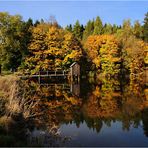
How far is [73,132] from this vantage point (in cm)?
1482

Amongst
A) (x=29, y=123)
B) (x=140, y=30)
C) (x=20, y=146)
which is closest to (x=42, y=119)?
(x=29, y=123)

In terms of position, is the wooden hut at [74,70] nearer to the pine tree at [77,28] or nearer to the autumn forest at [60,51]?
the autumn forest at [60,51]

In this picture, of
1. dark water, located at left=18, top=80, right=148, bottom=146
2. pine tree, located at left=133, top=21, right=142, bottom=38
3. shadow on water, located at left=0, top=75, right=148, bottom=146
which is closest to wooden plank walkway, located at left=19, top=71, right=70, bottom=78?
dark water, located at left=18, top=80, right=148, bottom=146

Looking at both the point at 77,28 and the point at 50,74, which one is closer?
the point at 50,74

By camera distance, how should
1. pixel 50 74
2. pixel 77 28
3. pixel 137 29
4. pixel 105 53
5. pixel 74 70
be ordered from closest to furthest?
1. pixel 50 74
2. pixel 74 70
3. pixel 105 53
4. pixel 137 29
5. pixel 77 28

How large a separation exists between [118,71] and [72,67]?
35.7 feet

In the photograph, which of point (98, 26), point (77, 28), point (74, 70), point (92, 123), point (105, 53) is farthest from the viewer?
point (77, 28)

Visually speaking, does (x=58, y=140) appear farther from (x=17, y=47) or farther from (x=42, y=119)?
(x=17, y=47)

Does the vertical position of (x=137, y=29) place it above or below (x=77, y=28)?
below

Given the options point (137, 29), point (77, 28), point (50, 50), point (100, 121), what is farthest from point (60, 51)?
point (77, 28)

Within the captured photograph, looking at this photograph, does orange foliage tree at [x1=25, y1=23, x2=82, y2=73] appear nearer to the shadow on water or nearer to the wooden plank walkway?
the wooden plank walkway

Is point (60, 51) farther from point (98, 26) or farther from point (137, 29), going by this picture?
point (98, 26)

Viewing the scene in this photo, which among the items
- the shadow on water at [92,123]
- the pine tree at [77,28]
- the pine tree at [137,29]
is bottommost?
the shadow on water at [92,123]

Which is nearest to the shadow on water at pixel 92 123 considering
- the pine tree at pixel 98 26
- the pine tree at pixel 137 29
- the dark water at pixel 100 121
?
the dark water at pixel 100 121
